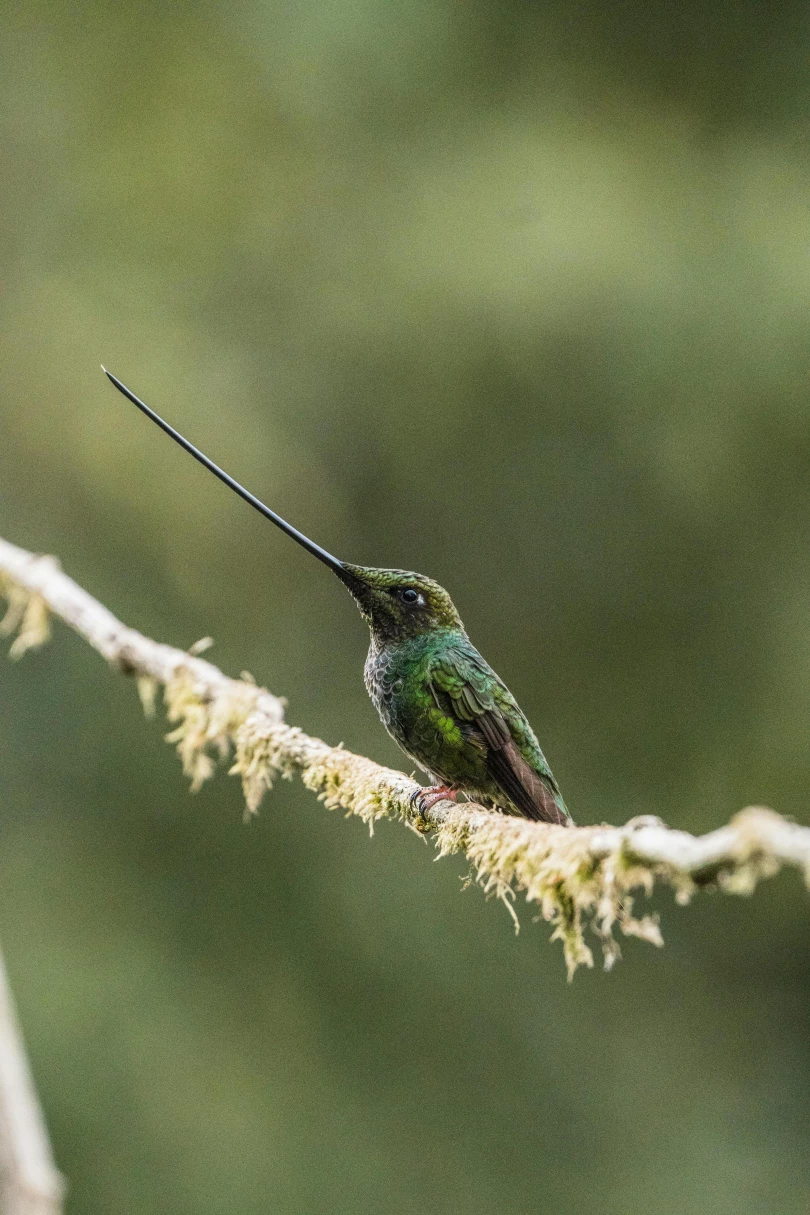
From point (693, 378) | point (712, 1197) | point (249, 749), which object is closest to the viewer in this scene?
point (249, 749)

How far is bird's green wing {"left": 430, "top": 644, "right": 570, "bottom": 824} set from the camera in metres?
3.33

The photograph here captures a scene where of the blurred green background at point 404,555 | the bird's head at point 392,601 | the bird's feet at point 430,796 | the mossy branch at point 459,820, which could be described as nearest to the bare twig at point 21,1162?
the mossy branch at point 459,820

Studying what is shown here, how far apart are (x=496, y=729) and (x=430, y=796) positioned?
416 mm

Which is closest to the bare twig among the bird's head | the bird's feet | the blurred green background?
the bird's feet

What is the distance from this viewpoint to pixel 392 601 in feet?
12.2

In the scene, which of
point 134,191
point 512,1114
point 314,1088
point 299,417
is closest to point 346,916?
point 314,1088

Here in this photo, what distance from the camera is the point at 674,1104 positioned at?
10102 mm

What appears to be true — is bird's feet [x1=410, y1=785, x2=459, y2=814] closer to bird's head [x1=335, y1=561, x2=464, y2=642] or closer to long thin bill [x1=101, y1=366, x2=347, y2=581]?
bird's head [x1=335, y1=561, x2=464, y2=642]

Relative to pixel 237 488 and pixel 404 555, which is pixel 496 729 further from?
pixel 404 555

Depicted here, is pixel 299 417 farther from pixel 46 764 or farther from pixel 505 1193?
pixel 505 1193

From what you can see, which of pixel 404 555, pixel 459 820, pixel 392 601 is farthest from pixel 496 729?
pixel 404 555

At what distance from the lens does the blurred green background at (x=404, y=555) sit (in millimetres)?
9055

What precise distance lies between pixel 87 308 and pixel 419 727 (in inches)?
283

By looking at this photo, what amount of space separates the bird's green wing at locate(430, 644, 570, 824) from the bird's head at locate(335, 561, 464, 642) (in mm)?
164
